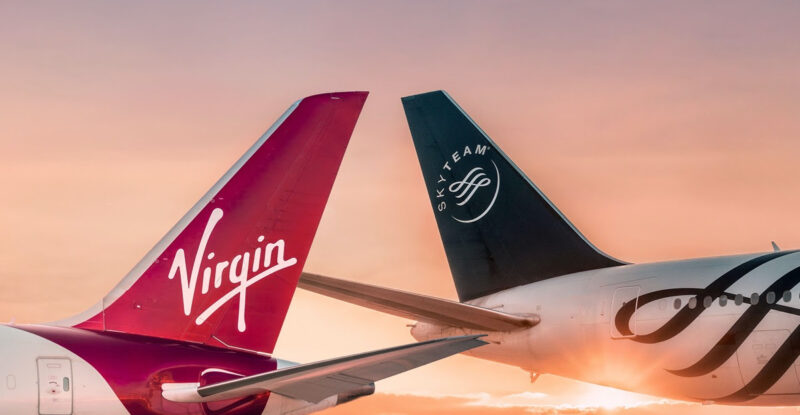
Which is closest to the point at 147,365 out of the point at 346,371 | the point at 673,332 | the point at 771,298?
the point at 346,371

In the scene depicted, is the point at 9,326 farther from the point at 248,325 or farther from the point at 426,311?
the point at 426,311

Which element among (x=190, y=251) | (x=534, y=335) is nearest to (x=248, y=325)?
(x=190, y=251)

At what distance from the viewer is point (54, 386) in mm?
10773

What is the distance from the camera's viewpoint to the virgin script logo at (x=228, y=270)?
40.6 ft

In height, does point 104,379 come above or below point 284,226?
below

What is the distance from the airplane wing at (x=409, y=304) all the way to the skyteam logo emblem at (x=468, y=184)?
527 centimetres

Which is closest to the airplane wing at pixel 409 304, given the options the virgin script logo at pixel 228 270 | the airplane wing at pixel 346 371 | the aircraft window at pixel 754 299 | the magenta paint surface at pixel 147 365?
the aircraft window at pixel 754 299

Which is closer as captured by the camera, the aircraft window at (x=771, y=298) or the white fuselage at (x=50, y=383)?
the white fuselage at (x=50, y=383)

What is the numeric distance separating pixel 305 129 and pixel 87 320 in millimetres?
3552

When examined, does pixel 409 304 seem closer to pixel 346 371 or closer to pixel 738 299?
pixel 738 299

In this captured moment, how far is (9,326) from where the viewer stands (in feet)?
36.8

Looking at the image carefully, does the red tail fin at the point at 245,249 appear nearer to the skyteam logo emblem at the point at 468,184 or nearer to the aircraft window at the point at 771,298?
the aircraft window at the point at 771,298

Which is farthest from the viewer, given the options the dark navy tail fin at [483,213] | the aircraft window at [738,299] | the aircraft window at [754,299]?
the dark navy tail fin at [483,213]

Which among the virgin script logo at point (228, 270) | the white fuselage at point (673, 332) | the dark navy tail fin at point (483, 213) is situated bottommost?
the white fuselage at point (673, 332)
